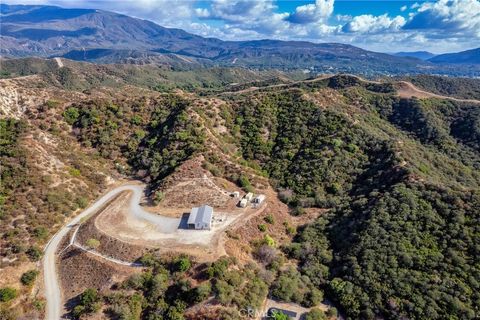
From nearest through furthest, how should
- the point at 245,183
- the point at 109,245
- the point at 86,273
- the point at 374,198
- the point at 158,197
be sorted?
the point at 86,273, the point at 109,245, the point at 158,197, the point at 374,198, the point at 245,183

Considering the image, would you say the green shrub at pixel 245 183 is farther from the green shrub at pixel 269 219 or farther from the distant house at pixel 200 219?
the distant house at pixel 200 219

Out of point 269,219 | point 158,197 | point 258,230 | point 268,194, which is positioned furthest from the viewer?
point 268,194

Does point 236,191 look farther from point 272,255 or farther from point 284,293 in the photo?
point 284,293

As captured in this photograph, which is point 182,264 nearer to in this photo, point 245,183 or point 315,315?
point 315,315

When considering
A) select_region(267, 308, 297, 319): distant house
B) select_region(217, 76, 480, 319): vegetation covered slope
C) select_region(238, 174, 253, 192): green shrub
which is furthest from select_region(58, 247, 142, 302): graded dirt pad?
select_region(238, 174, 253, 192): green shrub

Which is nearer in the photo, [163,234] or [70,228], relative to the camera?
[163,234]

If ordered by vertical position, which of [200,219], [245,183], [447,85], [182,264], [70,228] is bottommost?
[182,264]

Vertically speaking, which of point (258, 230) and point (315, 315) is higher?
point (258, 230)

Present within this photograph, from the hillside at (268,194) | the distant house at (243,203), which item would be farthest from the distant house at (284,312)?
the distant house at (243,203)

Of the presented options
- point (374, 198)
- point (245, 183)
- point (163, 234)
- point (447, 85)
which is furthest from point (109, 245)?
point (447, 85)
